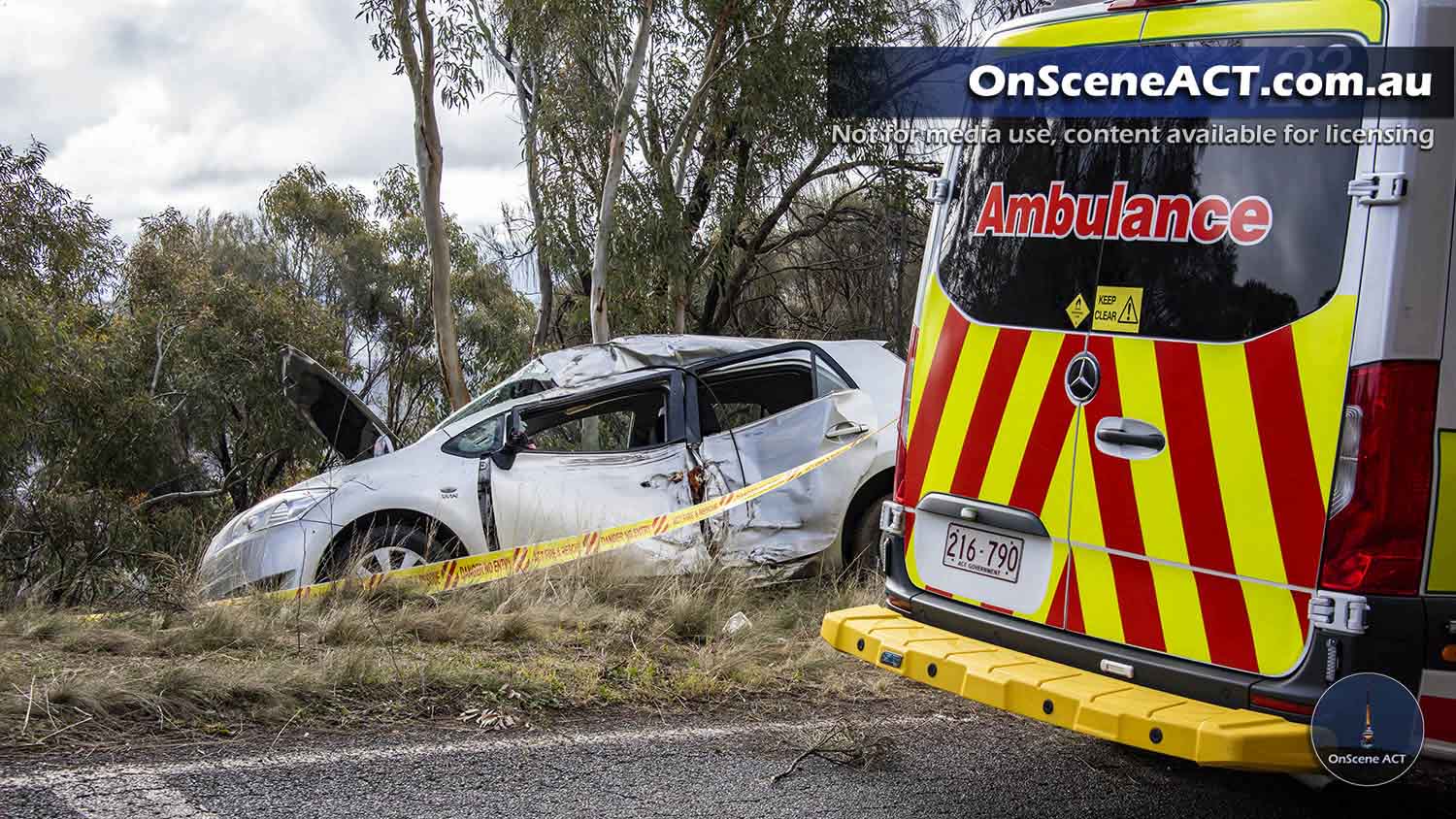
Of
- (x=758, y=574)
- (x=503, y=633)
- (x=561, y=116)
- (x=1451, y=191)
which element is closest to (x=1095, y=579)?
(x=1451, y=191)

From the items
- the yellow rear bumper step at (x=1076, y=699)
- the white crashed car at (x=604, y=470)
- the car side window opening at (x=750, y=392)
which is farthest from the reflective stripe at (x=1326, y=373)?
the car side window opening at (x=750, y=392)

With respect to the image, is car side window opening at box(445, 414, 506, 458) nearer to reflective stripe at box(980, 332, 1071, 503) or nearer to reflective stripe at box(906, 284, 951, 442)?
reflective stripe at box(906, 284, 951, 442)

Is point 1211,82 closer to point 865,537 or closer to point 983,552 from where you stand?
point 983,552

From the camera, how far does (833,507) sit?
24.5 ft

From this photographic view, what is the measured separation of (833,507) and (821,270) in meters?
11.5

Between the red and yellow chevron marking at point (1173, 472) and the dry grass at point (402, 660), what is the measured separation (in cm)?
134

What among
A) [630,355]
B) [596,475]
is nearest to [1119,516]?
[596,475]

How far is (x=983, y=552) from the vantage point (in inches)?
159

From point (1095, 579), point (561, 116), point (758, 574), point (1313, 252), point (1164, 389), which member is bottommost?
point (758, 574)

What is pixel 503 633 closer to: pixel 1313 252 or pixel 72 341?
pixel 1313 252

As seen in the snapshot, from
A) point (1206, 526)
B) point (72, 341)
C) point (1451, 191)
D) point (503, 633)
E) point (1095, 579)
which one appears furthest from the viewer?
point (72, 341)

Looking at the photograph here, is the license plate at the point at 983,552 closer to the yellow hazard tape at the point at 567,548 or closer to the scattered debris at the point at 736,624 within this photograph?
the scattered debris at the point at 736,624

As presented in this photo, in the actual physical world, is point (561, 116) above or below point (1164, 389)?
above

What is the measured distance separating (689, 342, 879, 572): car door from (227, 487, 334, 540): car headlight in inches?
86.7
